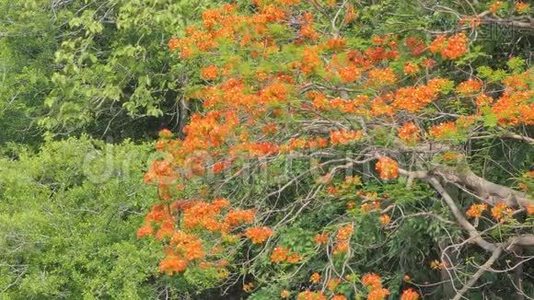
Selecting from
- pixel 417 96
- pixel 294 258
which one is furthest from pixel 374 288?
pixel 417 96

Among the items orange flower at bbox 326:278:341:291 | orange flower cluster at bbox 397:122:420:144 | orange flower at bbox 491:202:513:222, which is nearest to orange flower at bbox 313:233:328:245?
orange flower at bbox 326:278:341:291

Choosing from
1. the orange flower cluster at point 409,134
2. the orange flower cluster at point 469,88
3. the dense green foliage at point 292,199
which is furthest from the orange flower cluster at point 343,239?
the orange flower cluster at point 469,88

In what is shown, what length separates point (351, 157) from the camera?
23.0 feet

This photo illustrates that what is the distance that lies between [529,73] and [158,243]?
145 inches

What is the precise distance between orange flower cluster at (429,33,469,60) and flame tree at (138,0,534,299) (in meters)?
0.01

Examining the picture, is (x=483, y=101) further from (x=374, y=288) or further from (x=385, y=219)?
(x=374, y=288)

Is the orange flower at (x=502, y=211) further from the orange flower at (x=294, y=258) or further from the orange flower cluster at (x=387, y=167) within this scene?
the orange flower at (x=294, y=258)

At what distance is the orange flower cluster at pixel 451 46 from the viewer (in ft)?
21.9

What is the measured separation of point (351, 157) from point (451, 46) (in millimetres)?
1147

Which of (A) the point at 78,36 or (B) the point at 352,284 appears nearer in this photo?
(B) the point at 352,284

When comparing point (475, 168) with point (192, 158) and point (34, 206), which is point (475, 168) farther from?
point (34, 206)

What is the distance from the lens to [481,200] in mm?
6492

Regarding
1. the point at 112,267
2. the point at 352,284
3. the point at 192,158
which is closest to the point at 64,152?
the point at 112,267

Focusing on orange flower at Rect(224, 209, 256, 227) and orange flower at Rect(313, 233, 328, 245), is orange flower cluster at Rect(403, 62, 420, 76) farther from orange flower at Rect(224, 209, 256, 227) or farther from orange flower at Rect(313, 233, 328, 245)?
orange flower at Rect(224, 209, 256, 227)
